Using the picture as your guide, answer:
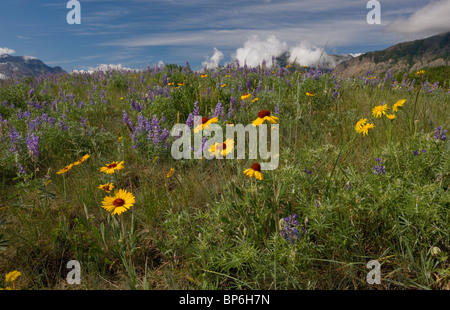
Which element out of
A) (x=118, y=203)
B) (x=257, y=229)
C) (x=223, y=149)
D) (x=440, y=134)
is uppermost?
(x=440, y=134)

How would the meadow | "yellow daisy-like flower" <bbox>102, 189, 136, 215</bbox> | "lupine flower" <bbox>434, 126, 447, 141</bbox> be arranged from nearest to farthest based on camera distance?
the meadow < "yellow daisy-like flower" <bbox>102, 189, 136, 215</bbox> < "lupine flower" <bbox>434, 126, 447, 141</bbox>

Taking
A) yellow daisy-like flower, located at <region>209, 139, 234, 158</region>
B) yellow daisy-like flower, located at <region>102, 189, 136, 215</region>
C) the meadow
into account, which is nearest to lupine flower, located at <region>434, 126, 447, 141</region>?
the meadow

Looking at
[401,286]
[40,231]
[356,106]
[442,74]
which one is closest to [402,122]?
[356,106]

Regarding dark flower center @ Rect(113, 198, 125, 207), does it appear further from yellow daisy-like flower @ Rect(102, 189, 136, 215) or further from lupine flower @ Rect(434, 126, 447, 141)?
lupine flower @ Rect(434, 126, 447, 141)

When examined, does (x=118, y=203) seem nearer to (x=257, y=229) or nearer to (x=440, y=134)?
(x=257, y=229)

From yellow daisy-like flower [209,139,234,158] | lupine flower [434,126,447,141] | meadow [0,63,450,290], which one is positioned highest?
lupine flower [434,126,447,141]

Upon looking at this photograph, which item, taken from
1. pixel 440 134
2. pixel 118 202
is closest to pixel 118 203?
pixel 118 202

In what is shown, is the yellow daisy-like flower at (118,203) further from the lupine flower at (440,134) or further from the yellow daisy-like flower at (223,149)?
the lupine flower at (440,134)

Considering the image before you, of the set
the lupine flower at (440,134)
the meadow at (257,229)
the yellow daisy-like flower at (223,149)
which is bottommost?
the meadow at (257,229)

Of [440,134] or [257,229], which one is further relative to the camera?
[440,134]

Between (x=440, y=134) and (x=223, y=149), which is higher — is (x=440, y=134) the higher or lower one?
the higher one

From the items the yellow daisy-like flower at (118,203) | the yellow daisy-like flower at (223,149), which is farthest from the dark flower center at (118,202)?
the yellow daisy-like flower at (223,149)

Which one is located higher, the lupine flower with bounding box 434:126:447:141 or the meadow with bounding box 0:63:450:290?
the lupine flower with bounding box 434:126:447:141
